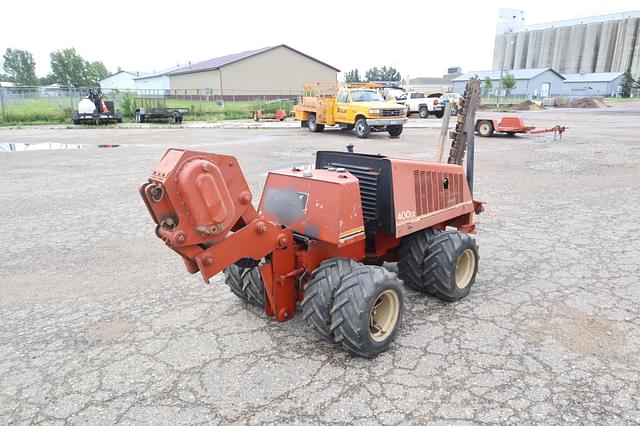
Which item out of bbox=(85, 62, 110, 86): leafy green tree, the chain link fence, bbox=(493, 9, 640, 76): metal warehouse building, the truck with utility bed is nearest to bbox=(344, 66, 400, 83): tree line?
bbox=(493, 9, 640, 76): metal warehouse building

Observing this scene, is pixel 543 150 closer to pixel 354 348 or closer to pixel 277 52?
pixel 354 348

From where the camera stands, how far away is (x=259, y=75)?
60.1 metres

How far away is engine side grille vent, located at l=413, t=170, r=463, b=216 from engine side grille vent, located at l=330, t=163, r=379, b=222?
1.25 ft

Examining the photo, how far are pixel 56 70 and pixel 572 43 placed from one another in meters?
122

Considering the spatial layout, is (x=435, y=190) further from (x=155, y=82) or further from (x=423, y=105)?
(x=155, y=82)

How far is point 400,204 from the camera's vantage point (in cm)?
366

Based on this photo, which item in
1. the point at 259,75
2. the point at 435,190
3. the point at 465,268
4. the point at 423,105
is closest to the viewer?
the point at 435,190

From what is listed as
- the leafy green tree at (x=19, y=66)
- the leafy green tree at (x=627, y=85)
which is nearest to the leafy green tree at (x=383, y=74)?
the leafy green tree at (x=627, y=85)

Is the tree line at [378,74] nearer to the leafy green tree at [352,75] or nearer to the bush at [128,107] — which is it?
the leafy green tree at [352,75]

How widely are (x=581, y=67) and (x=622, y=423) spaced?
402ft

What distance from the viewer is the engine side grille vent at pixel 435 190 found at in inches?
153

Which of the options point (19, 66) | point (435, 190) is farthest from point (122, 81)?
point (435, 190)

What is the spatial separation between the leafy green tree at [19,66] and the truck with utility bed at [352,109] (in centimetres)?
12224

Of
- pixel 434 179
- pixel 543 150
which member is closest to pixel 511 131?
pixel 543 150
